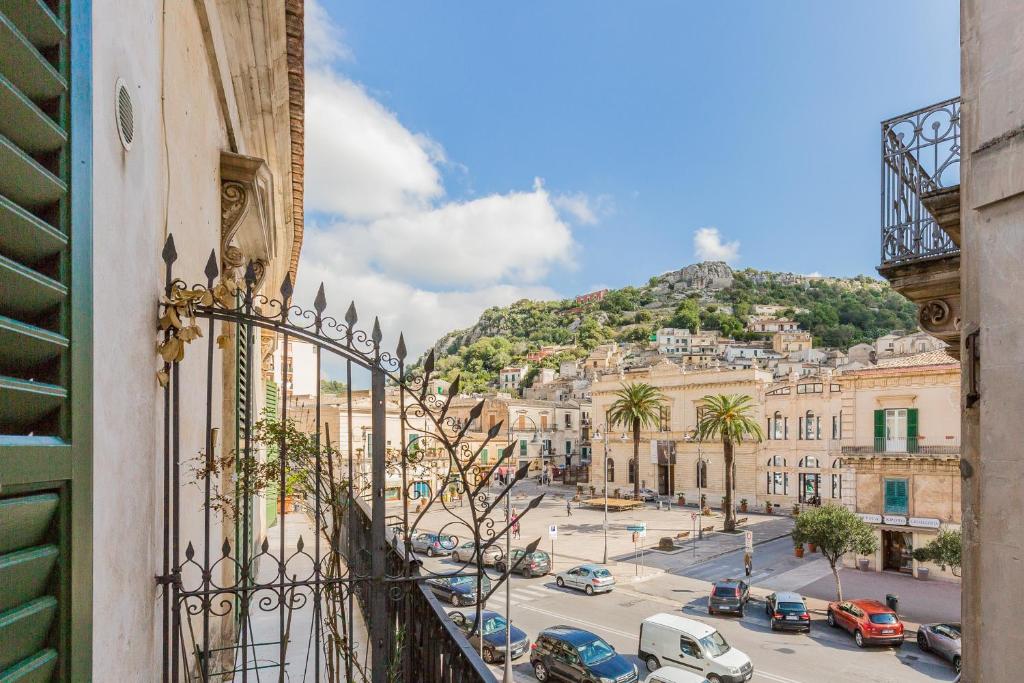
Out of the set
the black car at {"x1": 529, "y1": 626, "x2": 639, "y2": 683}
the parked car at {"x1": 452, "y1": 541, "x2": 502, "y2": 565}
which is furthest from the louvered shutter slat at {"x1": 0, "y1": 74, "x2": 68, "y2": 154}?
the black car at {"x1": 529, "y1": 626, "x2": 639, "y2": 683}

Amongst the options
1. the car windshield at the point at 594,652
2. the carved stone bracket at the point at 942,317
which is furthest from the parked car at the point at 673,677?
the carved stone bracket at the point at 942,317

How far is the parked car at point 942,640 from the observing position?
46.9ft

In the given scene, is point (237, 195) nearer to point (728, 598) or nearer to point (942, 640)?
point (942, 640)

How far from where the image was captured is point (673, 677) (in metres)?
11.9

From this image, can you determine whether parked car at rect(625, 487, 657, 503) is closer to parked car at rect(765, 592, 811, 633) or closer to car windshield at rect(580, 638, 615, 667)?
parked car at rect(765, 592, 811, 633)

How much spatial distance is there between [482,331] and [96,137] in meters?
160

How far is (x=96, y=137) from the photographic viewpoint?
171 cm

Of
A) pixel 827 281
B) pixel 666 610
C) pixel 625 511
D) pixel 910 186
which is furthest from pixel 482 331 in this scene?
pixel 910 186

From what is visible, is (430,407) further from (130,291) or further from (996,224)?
(996,224)

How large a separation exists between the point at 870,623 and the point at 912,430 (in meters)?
9.52

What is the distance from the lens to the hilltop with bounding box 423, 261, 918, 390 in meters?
116

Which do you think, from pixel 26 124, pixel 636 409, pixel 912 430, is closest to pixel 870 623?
pixel 912 430

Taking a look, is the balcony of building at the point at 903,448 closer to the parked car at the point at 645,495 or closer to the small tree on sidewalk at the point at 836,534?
the small tree on sidewalk at the point at 836,534

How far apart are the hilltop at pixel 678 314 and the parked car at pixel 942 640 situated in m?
82.5
